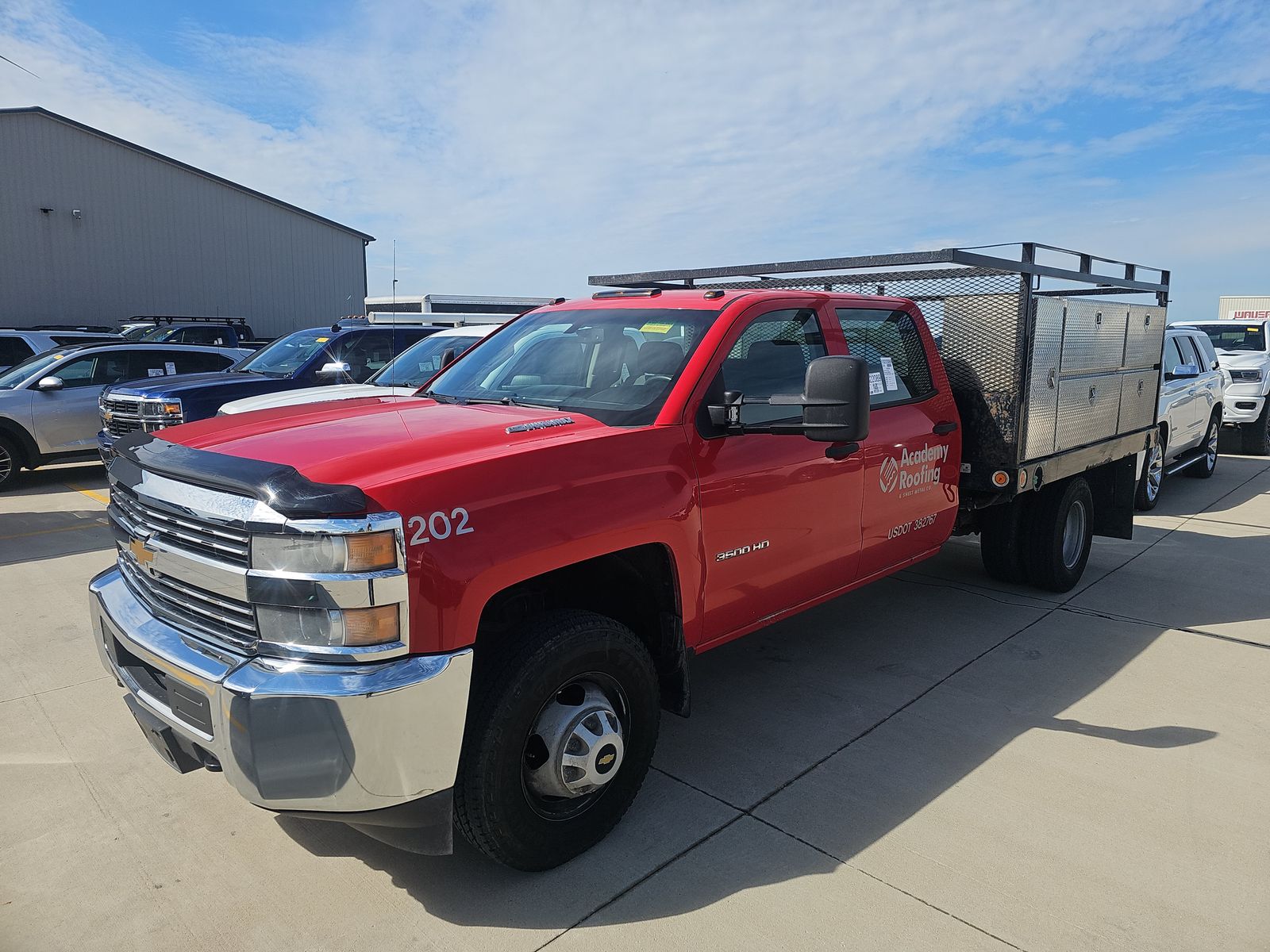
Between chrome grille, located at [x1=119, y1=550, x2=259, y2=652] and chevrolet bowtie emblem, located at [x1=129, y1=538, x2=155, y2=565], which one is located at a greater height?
chevrolet bowtie emblem, located at [x1=129, y1=538, x2=155, y2=565]

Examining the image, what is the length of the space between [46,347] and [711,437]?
1319 centimetres

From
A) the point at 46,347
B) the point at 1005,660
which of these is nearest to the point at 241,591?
the point at 1005,660

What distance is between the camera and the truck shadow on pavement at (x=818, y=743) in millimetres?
2891

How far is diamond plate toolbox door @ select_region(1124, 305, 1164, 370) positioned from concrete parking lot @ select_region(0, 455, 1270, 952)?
2302 millimetres

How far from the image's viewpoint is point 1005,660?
4.82 meters

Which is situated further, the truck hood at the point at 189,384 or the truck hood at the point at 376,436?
the truck hood at the point at 189,384

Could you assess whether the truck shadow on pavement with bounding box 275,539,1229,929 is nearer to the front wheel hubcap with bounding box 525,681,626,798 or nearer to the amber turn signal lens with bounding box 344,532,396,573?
the front wheel hubcap with bounding box 525,681,626,798

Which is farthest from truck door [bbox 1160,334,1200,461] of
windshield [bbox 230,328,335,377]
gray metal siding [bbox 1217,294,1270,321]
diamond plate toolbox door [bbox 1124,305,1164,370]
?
gray metal siding [bbox 1217,294,1270,321]

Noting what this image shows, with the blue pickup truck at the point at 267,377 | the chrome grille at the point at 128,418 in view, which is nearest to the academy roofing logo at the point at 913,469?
the blue pickup truck at the point at 267,377

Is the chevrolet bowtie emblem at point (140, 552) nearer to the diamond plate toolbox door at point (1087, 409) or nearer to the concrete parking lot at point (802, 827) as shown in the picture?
the concrete parking lot at point (802, 827)

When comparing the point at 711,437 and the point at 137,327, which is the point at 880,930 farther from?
the point at 137,327

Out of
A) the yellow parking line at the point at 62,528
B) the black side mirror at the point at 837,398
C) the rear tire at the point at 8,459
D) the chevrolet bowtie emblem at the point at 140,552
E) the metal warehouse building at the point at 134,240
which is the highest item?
the metal warehouse building at the point at 134,240

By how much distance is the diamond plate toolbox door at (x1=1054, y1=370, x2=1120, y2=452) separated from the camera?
551cm

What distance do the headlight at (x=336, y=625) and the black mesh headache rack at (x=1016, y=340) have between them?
8.70 ft
